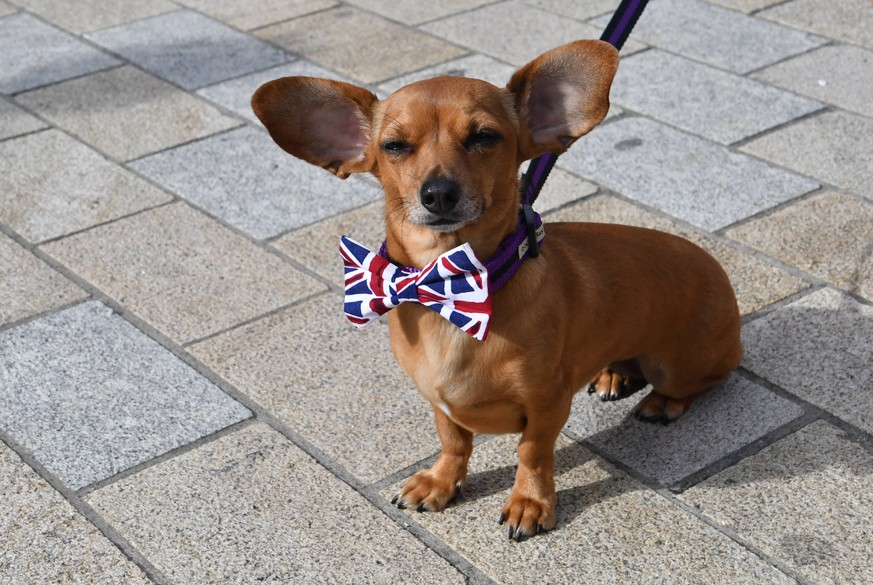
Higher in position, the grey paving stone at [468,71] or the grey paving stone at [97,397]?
the grey paving stone at [468,71]

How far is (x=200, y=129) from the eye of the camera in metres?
5.58

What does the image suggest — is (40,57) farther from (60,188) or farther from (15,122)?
(60,188)

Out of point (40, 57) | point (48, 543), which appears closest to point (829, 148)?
point (48, 543)

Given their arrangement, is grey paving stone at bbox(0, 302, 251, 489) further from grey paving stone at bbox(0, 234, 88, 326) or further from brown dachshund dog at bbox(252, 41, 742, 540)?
brown dachshund dog at bbox(252, 41, 742, 540)

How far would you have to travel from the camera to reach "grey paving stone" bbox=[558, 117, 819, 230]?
4742mm

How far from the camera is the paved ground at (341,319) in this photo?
3.07 meters

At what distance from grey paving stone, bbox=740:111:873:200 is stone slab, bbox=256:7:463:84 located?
→ 6.22 feet

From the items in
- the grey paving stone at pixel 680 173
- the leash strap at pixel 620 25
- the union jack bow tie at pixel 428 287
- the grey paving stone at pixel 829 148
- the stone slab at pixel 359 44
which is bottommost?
the stone slab at pixel 359 44

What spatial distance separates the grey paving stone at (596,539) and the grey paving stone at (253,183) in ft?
6.11

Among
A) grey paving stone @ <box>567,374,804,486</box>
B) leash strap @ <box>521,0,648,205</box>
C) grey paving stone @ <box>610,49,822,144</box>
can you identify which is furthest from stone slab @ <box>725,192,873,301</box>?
leash strap @ <box>521,0,648,205</box>

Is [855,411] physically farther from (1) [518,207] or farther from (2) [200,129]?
(2) [200,129]

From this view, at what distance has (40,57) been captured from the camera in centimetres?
641

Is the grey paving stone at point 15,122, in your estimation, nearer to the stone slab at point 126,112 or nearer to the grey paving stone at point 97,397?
the stone slab at point 126,112

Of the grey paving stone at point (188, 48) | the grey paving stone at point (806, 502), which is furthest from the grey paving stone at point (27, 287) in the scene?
the grey paving stone at point (806, 502)
